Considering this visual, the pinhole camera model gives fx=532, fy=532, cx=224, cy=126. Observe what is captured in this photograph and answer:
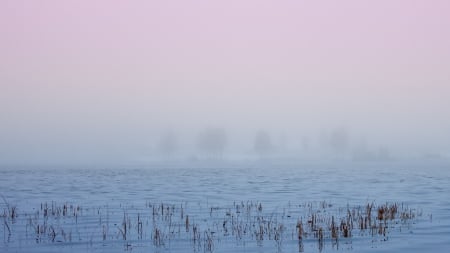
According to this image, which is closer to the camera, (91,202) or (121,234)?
(121,234)

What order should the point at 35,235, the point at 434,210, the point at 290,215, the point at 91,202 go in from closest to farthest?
the point at 35,235 < the point at 290,215 < the point at 434,210 < the point at 91,202

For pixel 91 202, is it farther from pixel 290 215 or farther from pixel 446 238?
pixel 446 238

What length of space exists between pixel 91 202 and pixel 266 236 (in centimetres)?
1869

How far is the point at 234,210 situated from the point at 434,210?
434 inches

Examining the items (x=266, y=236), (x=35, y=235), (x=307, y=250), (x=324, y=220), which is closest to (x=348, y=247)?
(x=307, y=250)

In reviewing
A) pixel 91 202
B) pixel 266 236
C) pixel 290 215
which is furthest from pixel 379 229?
pixel 91 202

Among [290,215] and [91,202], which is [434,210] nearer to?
[290,215]

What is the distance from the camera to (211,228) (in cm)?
2258

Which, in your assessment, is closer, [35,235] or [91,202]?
[35,235]

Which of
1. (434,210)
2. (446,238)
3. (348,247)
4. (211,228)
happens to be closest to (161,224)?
(211,228)

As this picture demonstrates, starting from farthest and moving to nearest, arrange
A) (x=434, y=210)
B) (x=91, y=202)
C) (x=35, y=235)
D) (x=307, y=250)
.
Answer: (x=91, y=202) < (x=434, y=210) < (x=35, y=235) < (x=307, y=250)

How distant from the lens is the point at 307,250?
17.4m

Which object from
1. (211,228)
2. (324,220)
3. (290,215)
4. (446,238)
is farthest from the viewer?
(290,215)

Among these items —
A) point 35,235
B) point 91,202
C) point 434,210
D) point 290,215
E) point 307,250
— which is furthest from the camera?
point 91,202
